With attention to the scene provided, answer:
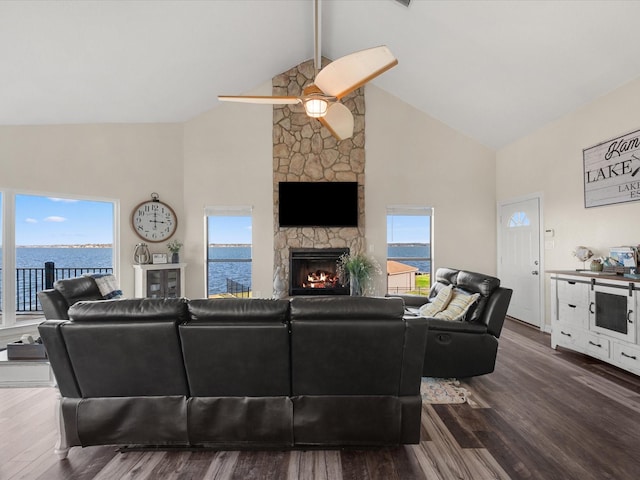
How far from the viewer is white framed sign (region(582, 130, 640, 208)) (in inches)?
148

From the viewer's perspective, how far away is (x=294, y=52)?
239 inches

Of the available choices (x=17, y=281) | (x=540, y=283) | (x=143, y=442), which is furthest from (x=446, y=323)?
(x=17, y=281)

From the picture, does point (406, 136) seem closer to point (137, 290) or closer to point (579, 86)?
point (579, 86)

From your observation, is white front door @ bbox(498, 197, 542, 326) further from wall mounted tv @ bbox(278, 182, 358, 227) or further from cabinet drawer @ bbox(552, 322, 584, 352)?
wall mounted tv @ bbox(278, 182, 358, 227)

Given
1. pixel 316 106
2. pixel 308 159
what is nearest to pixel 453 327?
pixel 316 106

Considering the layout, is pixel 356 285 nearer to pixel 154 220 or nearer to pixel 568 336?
pixel 568 336

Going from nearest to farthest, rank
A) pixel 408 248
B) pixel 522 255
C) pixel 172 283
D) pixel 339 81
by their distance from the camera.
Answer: pixel 339 81 → pixel 522 255 → pixel 172 283 → pixel 408 248

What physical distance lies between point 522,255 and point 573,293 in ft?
6.26

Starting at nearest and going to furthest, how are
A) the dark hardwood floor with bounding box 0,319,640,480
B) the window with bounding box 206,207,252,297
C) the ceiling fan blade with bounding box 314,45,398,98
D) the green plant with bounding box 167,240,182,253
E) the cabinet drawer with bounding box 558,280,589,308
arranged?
the dark hardwood floor with bounding box 0,319,640,480, the ceiling fan blade with bounding box 314,45,398,98, the cabinet drawer with bounding box 558,280,589,308, the green plant with bounding box 167,240,182,253, the window with bounding box 206,207,252,297

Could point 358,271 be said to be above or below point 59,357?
above

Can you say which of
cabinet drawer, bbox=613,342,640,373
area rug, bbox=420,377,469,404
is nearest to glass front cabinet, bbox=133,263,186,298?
area rug, bbox=420,377,469,404

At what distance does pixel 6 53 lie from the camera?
12.5ft

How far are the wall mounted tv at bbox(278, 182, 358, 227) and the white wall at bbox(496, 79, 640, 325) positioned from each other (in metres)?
2.86

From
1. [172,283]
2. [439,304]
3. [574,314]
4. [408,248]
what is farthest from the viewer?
[408,248]
